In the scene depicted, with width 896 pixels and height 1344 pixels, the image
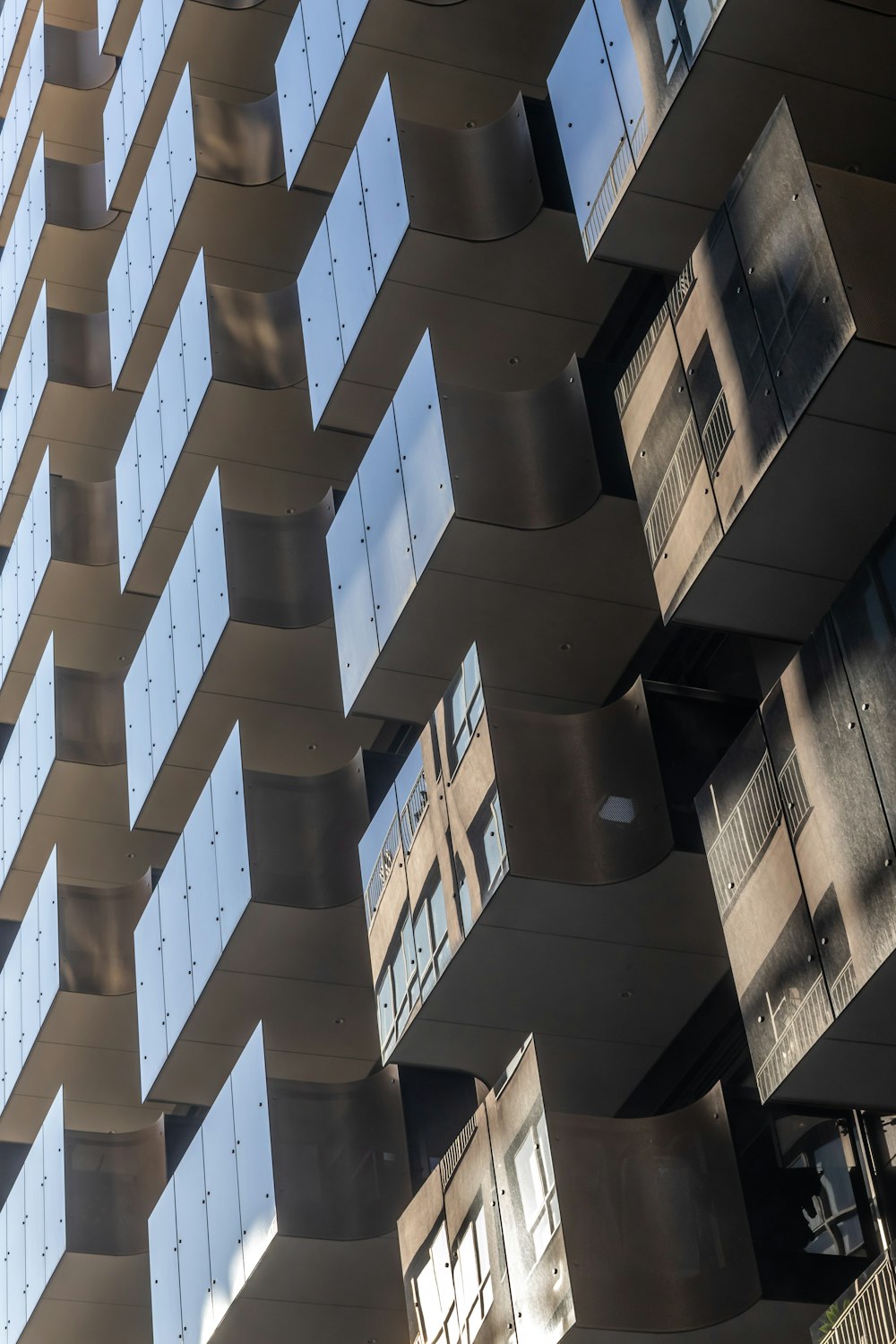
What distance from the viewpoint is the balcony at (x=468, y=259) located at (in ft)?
57.6

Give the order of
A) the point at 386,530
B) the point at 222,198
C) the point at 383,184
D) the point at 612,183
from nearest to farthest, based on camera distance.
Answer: the point at 612,183, the point at 386,530, the point at 383,184, the point at 222,198

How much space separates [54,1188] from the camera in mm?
22562

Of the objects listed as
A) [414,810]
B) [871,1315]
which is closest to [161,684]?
[414,810]

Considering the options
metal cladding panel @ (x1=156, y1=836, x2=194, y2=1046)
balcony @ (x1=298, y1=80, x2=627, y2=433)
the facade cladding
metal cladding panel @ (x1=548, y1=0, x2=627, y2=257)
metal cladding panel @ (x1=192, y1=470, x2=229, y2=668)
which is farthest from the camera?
metal cladding panel @ (x1=192, y1=470, x2=229, y2=668)

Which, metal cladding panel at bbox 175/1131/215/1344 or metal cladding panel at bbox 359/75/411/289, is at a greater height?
metal cladding panel at bbox 359/75/411/289

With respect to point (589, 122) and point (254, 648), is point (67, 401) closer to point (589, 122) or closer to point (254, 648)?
point (254, 648)

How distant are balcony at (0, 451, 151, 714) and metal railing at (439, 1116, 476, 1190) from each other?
1337 centimetres

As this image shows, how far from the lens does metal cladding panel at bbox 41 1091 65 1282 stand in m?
22.1

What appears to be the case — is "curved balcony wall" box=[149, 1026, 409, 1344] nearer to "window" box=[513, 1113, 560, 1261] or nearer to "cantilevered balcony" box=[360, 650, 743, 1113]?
"cantilevered balcony" box=[360, 650, 743, 1113]

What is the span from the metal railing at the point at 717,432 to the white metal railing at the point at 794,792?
2097 millimetres

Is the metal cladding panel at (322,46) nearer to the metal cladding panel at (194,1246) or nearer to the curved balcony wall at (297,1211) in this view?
the curved balcony wall at (297,1211)

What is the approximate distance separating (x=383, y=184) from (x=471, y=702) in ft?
20.0

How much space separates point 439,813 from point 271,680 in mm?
6354

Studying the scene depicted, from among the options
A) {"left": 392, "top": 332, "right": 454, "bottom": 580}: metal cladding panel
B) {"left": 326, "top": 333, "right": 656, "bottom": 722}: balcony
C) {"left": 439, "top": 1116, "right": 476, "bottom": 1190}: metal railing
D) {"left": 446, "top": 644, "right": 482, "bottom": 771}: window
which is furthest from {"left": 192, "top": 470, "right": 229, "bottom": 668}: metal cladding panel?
{"left": 439, "top": 1116, "right": 476, "bottom": 1190}: metal railing
